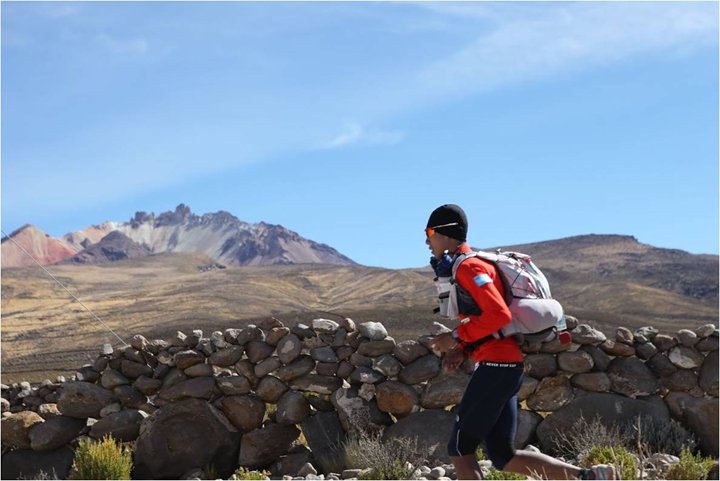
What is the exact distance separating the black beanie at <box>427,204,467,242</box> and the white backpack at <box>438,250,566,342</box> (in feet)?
0.69

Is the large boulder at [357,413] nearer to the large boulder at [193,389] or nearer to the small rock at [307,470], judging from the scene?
the small rock at [307,470]

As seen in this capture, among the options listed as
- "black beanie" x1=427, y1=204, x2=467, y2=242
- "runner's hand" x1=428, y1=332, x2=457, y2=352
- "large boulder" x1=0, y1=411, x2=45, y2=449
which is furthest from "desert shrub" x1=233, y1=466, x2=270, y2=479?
"black beanie" x1=427, y1=204, x2=467, y2=242

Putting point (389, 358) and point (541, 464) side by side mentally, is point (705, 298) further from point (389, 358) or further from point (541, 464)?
point (541, 464)

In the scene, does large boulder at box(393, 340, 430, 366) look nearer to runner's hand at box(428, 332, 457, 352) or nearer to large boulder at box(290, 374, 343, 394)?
large boulder at box(290, 374, 343, 394)

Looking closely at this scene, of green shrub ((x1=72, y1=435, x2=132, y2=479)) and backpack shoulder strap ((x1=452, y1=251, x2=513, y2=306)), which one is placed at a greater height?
backpack shoulder strap ((x1=452, y1=251, x2=513, y2=306))

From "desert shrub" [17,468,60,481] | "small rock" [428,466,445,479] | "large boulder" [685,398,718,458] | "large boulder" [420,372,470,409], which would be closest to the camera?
"small rock" [428,466,445,479]

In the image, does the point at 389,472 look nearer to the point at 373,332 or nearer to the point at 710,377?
the point at 373,332

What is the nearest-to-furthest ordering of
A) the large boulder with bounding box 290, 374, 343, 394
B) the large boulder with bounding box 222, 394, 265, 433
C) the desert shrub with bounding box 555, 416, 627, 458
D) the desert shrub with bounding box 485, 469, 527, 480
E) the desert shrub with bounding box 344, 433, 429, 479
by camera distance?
the desert shrub with bounding box 485, 469, 527, 480
the desert shrub with bounding box 344, 433, 429, 479
the desert shrub with bounding box 555, 416, 627, 458
the large boulder with bounding box 290, 374, 343, 394
the large boulder with bounding box 222, 394, 265, 433

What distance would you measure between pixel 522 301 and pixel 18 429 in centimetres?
866

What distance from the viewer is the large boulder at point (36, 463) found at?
11.2 metres

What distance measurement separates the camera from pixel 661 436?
9.90 meters

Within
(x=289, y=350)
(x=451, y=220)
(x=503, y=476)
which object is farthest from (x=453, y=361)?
(x=289, y=350)

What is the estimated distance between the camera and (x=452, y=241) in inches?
219

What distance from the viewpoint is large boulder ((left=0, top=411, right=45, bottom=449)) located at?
11539mm
